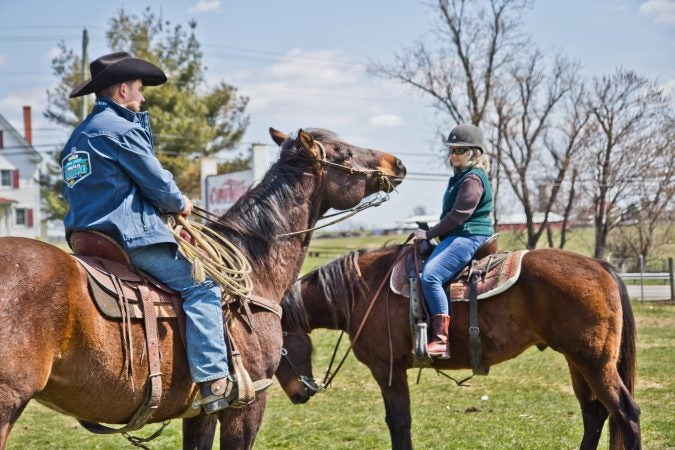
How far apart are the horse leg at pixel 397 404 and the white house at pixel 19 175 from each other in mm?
48549

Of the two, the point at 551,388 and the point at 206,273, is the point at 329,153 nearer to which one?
the point at 206,273

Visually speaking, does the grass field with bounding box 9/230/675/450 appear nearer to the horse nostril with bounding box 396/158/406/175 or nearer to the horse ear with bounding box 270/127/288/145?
the horse nostril with bounding box 396/158/406/175

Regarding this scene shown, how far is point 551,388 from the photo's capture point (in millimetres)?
9133

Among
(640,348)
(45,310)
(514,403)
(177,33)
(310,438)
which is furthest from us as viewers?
(177,33)

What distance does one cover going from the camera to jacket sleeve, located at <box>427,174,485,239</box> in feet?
19.3

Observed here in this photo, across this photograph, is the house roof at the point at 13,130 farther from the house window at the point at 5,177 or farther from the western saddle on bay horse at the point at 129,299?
the western saddle on bay horse at the point at 129,299

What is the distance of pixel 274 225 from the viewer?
439 cm

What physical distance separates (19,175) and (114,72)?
171ft

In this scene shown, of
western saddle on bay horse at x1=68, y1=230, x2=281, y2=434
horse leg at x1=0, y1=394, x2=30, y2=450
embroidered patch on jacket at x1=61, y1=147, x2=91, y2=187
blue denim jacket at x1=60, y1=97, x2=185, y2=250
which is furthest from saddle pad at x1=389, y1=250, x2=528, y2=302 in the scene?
horse leg at x1=0, y1=394, x2=30, y2=450

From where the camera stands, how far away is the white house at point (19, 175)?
50406mm

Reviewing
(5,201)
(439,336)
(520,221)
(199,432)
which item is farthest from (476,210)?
(5,201)

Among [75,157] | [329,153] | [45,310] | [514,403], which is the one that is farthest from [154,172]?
[514,403]

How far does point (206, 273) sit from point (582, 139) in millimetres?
23195

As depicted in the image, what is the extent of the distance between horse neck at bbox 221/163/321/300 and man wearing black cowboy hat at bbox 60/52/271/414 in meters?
0.59
